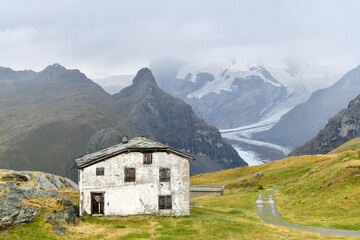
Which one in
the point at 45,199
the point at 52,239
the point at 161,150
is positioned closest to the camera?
the point at 52,239

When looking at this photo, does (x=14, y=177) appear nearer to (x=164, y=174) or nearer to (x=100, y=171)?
(x=100, y=171)

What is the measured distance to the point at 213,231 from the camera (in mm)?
38094

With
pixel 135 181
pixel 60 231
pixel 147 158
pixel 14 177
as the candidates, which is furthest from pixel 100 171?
pixel 14 177

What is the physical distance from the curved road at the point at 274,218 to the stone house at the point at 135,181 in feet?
48.9

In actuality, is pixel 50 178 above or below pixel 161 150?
below

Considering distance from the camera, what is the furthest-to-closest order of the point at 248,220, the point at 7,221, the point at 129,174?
1. the point at 248,220
2. the point at 129,174
3. the point at 7,221

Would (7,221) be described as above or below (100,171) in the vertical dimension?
below

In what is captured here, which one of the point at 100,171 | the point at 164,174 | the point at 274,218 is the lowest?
the point at 274,218

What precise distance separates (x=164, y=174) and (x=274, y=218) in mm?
21008

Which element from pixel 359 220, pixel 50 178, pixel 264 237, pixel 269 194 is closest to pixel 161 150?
pixel 264 237

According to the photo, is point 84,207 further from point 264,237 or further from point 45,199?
point 264,237

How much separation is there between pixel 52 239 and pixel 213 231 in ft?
55.8

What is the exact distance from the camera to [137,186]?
45375 millimetres

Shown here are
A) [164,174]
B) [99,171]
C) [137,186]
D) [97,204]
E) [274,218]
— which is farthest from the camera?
[274,218]
